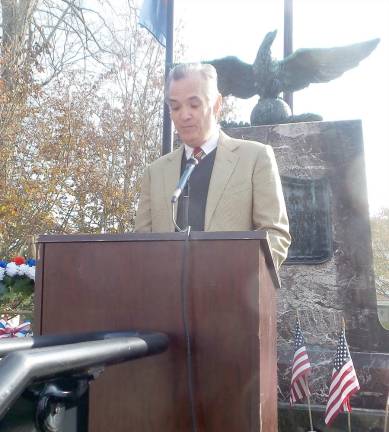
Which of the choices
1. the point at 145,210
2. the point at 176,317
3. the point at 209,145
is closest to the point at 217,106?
the point at 209,145

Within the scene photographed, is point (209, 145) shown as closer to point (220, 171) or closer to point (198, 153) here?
point (198, 153)

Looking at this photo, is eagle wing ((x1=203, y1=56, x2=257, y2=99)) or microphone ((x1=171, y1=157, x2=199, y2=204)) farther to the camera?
eagle wing ((x1=203, y1=56, x2=257, y2=99))

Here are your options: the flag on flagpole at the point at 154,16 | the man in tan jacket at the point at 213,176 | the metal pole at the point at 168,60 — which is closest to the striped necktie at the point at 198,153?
the man in tan jacket at the point at 213,176

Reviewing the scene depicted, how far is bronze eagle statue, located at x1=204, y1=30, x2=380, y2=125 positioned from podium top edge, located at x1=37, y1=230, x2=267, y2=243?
12.6ft

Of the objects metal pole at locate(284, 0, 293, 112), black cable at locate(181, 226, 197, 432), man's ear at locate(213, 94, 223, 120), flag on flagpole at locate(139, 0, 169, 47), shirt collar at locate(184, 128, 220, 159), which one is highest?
flag on flagpole at locate(139, 0, 169, 47)

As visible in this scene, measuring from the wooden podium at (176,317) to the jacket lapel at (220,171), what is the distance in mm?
528

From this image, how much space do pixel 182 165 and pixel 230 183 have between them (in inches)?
10.9

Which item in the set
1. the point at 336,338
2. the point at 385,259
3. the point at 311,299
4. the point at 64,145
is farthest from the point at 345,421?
the point at 385,259

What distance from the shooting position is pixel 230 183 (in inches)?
91.4

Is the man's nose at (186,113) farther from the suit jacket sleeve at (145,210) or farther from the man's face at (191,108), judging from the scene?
the suit jacket sleeve at (145,210)

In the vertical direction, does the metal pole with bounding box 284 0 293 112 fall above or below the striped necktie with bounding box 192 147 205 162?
above

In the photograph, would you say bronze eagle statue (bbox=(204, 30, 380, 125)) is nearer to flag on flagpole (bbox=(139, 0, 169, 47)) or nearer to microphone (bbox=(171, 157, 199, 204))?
flag on flagpole (bbox=(139, 0, 169, 47))

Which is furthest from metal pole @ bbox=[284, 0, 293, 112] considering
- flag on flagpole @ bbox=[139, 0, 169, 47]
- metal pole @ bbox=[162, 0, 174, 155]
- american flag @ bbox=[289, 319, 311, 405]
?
american flag @ bbox=[289, 319, 311, 405]

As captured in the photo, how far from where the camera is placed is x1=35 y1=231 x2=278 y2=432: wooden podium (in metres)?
1.62
